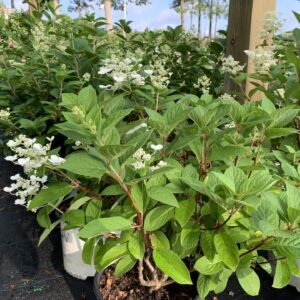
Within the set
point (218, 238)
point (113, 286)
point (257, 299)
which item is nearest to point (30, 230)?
point (113, 286)

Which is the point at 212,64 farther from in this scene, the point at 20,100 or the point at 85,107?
the point at 85,107

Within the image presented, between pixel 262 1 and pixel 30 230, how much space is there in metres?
2.05

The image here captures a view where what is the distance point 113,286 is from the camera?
1.44 metres

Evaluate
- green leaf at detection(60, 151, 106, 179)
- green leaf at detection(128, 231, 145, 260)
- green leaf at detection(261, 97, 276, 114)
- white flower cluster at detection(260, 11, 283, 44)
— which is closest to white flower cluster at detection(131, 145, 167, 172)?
green leaf at detection(60, 151, 106, 179)

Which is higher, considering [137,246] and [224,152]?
[224,152]

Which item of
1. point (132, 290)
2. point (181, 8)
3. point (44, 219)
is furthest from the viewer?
point (181, 8)

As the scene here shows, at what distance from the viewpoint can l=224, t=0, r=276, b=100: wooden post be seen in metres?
1.95

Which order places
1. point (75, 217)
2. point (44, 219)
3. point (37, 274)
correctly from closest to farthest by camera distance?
1. point (75, 217)
2. point (44, 219)
3. point (37, 274)

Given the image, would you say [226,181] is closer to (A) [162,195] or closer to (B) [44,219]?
(A) [162,195]

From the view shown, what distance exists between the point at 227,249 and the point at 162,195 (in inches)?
8.8

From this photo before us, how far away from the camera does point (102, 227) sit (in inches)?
36.0

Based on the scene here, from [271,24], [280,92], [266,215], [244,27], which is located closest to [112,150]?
[266,215]

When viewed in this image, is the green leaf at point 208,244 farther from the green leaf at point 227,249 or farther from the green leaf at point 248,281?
the green leaf at point 248,281

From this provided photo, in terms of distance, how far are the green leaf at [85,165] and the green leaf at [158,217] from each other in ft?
0.78
